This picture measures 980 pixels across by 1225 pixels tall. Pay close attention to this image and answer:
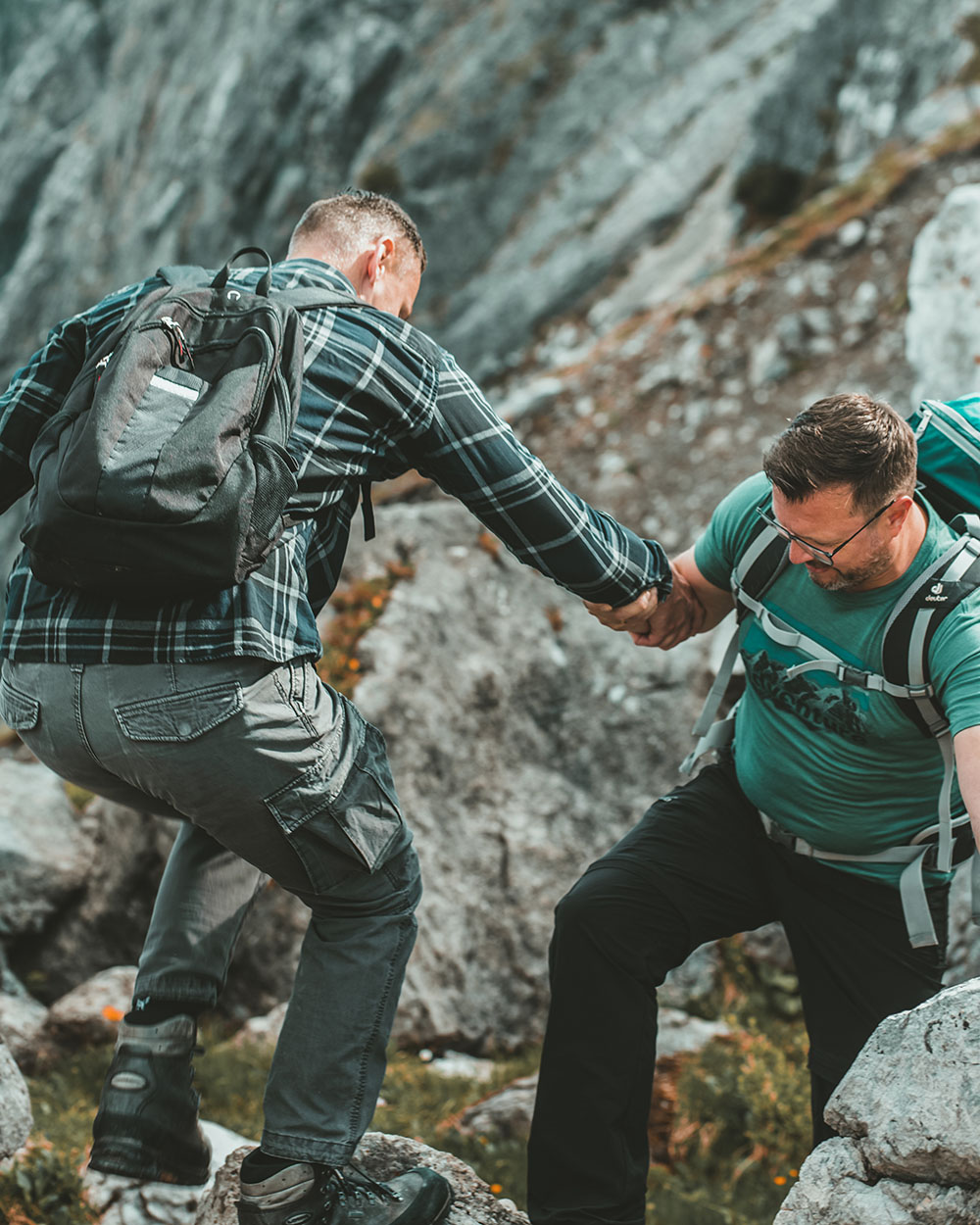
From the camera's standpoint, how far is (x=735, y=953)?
636 centimetres

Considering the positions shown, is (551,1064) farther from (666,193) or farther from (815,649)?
(666,193)

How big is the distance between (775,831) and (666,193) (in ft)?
53.3

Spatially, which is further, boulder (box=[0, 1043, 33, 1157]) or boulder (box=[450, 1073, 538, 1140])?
boulder (box=[450, 1073, 538, 1140])

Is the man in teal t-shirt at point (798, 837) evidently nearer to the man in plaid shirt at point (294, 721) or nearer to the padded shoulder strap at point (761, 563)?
the padded shoulder strap at point (761, 563)

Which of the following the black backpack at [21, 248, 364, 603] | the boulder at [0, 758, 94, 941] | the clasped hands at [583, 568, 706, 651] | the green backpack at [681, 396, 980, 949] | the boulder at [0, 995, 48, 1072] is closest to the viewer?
the black backpack at [21, 248, 364, 603]

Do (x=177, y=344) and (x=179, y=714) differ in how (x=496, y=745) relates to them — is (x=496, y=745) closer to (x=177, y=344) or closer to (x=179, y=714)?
(x=179, y=714)

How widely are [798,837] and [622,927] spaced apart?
64 centimetres

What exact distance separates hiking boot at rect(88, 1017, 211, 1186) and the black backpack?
1378 millimetres

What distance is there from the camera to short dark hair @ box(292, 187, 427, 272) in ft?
11.1

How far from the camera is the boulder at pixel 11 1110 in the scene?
11.2 feet

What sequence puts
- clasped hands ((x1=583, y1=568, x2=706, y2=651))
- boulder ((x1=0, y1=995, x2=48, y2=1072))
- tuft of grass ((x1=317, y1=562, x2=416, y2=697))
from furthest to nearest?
tuft of grass ((x1=317, y1=562, x2=416, y2=697))
boulder ((x1=0, y1=995, x2=48, y2=1072))
clasped hands ((x1=583, y1=568, x2=706, y2=651))

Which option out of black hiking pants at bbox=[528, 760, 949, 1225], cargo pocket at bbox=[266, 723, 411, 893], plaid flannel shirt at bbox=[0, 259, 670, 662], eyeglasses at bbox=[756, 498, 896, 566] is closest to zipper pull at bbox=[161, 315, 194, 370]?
plaid flannel shirt at bbox=[0, 259, 670, 662]

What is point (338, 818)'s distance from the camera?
2834mm

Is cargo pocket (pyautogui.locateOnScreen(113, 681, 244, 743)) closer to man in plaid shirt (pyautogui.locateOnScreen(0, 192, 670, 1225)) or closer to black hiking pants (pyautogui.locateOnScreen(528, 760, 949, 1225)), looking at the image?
man in plaid shirt (pyautogui.locateOnScreen(0, 192, 670, 1225))
